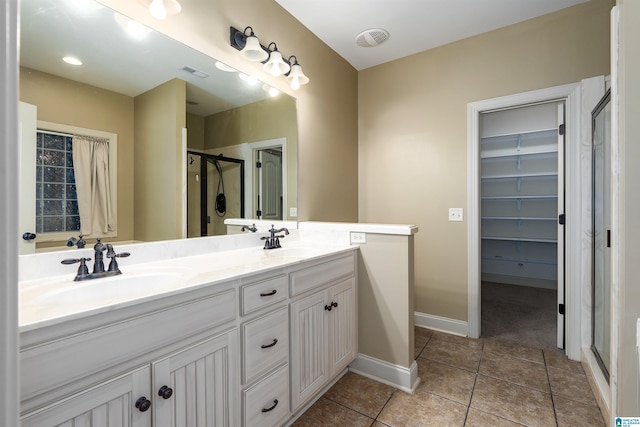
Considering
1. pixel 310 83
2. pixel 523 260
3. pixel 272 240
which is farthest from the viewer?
pixel 523 260

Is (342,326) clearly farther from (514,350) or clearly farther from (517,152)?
(517,152)

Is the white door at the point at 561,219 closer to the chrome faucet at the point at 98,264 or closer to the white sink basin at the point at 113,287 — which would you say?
the white sink basin at the point at 113,287

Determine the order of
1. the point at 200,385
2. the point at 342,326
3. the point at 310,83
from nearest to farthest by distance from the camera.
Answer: the point at 200,385 < the point at 342,326 < the point at 310,83

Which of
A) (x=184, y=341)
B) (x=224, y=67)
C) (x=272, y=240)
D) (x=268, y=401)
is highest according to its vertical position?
(x=224, y=67)

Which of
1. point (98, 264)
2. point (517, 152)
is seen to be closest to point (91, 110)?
point (98, 264)

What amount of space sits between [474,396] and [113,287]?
6.67 feet

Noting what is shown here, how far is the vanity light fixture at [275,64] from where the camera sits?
77.3 inches

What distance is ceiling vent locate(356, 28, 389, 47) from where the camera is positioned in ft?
7.97

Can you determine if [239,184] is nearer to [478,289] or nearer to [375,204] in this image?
[375,204]

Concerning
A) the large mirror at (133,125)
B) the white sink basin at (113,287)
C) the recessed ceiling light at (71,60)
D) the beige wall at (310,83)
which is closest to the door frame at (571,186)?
the beige wall at (310,83)

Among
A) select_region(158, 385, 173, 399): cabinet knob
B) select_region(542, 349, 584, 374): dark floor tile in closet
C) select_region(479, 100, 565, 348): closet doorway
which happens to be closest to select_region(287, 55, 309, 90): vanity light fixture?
select_region(158, 385, 173, 399): cabinet knob

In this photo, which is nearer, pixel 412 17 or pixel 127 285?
pixel 127 285

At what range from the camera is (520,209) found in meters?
4.02

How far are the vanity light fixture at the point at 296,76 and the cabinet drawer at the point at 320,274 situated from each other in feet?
4.49
